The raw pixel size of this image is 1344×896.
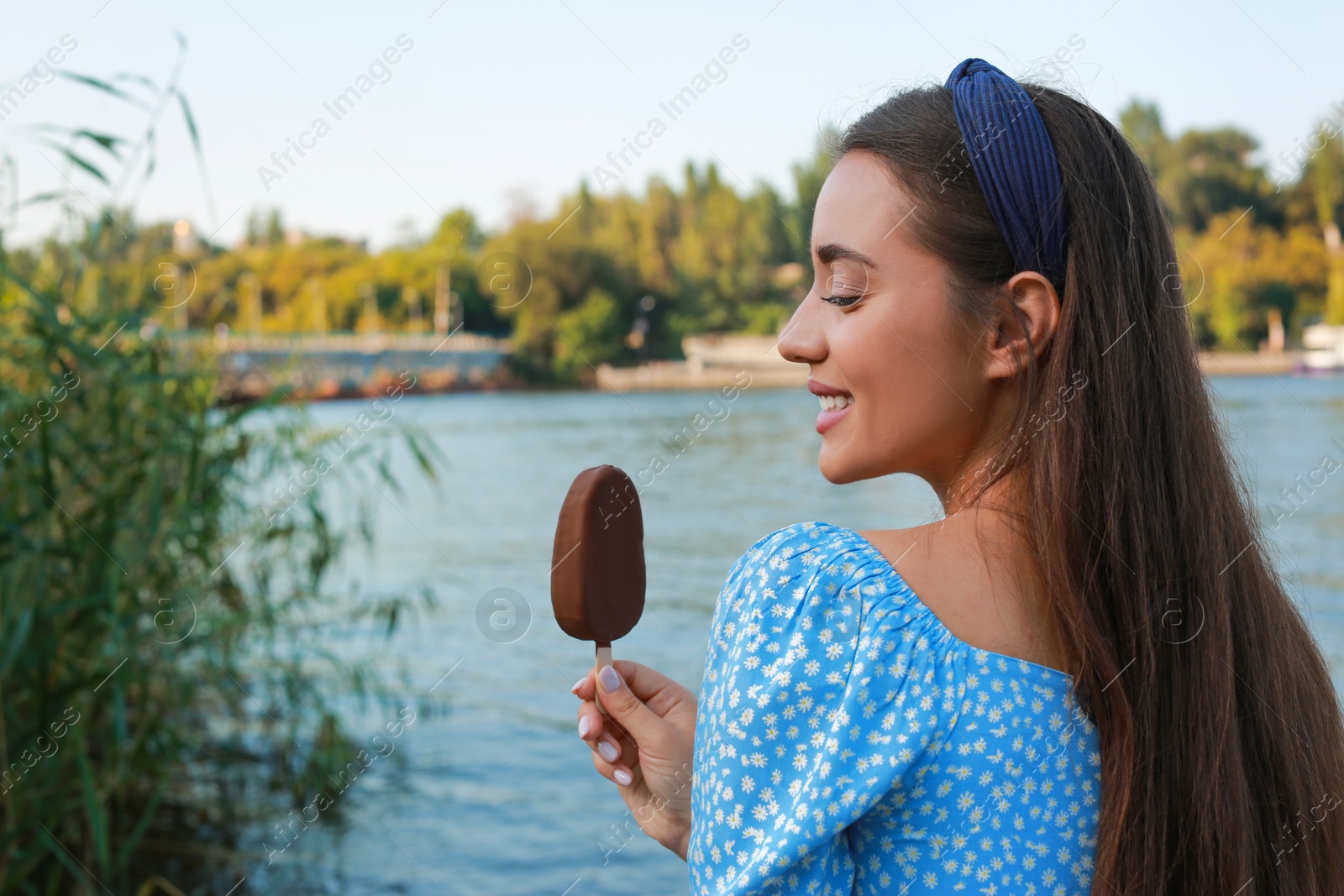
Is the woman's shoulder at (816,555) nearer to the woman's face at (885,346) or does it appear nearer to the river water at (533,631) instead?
the woman's face at (885,346)

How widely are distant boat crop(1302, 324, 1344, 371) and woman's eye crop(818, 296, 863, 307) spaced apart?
56.9 m

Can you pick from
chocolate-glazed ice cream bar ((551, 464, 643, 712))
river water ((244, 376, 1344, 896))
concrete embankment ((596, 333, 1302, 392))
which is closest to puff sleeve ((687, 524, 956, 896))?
chocolate-glazed ice cream bar ((551, 464, 643, 712))

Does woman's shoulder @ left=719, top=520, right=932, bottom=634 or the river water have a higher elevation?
woman's shoulder @ left=719, top=520, right=932, bottom=634

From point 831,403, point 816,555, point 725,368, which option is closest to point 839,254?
point 831,403

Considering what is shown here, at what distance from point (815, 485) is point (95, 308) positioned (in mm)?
14814

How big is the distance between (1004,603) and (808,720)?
23cm

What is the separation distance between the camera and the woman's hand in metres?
1.33

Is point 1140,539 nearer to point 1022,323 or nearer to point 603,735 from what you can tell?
point 1022,323

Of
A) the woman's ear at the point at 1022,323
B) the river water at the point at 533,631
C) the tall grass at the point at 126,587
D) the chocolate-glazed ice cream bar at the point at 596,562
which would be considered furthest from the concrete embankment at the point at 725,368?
the woman's ear at the point at 1022,323

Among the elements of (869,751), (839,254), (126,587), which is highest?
(839,254)

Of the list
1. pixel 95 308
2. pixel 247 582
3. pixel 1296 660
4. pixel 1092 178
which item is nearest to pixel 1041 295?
pixel 1092 178

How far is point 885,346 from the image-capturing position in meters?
1.23

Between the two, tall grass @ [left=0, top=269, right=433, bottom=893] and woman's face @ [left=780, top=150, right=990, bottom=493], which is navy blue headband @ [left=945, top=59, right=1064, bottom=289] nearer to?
woman's face @ [left=780, top=150, right=990, bottom=493]

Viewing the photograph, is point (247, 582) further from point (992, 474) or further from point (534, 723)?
point (992, 474)
